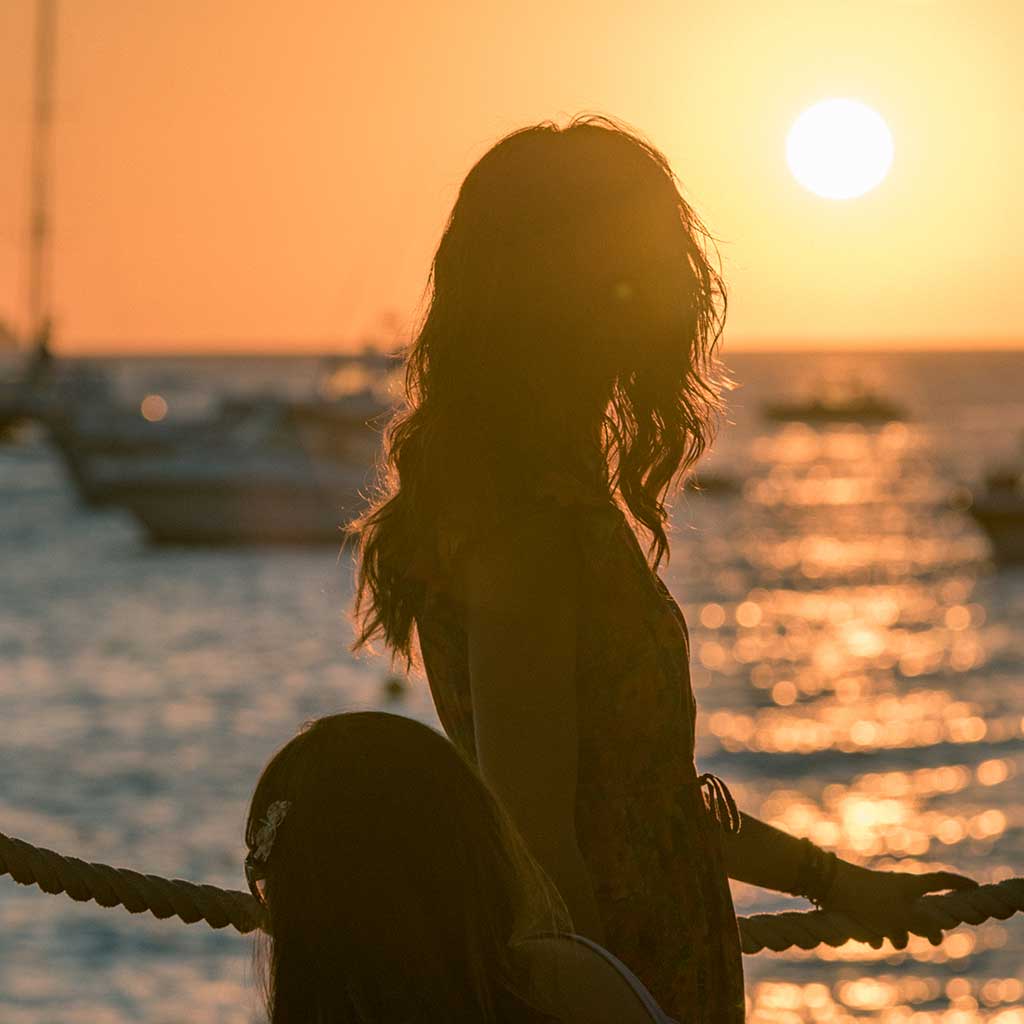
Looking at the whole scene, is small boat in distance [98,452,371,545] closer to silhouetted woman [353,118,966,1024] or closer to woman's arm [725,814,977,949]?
woman's arm [725,814,977,949]

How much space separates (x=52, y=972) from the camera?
1518 centimetres

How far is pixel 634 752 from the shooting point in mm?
2113

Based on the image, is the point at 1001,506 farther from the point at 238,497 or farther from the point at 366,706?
the point at 366,706

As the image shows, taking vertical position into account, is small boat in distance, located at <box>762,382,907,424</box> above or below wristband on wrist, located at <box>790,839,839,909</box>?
below

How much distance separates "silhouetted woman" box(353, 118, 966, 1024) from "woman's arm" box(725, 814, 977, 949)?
0.87ft

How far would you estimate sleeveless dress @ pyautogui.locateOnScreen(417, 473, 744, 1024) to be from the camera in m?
2.07

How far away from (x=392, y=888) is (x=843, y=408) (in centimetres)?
14253

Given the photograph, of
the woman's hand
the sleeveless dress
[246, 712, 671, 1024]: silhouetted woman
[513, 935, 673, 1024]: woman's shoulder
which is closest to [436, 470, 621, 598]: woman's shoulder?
the sleeveless dress

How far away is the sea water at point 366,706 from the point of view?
50.8 feet

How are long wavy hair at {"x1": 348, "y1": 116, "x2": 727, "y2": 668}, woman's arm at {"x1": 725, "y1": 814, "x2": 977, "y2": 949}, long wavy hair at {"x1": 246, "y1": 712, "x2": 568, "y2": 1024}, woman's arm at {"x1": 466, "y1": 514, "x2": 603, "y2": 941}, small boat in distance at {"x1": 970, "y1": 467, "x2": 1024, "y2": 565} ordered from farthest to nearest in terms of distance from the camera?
small boat in distance at {"x1": 970, "y1": 467, "x2": 1024, "y2": 565}, woman's arm at {"x1": 725, "y1": 814, "x2": 977, "y2": 949}, long wavy hair at {"x1": 348, "y1": 116, "x2": 727, "y2": 668}, woman's arm at {"x1": 466, "y1": 514, "x2": 603, "y2": 941}, long wavy hair at {"x1": 246, "y1": 712, "x2": 568, "y2": 1024}

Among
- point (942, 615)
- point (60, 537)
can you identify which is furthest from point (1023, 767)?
point (60, 537)

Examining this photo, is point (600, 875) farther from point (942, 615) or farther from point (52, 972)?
point (942, 615)

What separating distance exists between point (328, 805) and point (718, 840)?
2.13 feet

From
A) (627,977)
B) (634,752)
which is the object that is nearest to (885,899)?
(634,752)
